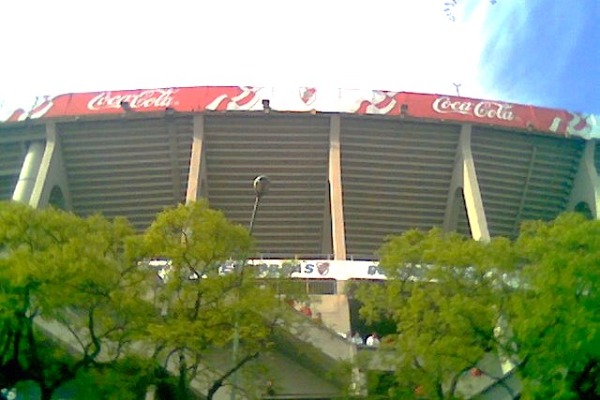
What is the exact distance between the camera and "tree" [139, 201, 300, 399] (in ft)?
51.8

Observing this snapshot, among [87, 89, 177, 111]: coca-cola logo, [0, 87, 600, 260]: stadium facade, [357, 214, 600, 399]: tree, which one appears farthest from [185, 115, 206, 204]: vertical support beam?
[357, 214, 600, 399]: tree

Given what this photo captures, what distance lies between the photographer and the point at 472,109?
125ft

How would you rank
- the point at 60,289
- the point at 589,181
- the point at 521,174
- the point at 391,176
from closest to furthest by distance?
the point at 60,289 → the point at 589,181 → the point at 391,176 → the point at 521,174

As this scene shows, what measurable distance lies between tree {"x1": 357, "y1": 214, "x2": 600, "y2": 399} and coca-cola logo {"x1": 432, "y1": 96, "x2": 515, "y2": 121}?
20242 millimetres

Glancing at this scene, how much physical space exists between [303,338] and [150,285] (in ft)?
18.9

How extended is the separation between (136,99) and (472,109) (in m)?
17.3

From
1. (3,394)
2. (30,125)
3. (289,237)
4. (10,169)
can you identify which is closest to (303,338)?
(3,394)

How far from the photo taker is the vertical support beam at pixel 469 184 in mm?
36750

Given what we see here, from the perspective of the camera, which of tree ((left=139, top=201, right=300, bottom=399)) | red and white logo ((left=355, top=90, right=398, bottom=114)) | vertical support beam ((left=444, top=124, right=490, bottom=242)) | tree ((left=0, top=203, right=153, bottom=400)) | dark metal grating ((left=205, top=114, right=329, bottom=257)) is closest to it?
tree ((left=0, top=203, right=153, bottom=400))

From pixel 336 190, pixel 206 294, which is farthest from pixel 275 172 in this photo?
pixel 206 294

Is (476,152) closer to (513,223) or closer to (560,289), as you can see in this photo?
(513,223)

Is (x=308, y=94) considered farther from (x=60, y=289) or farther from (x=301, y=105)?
(x=60, y=289)

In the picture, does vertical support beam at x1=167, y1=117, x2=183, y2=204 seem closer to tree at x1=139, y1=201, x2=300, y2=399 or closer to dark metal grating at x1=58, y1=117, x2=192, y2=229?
dark metal grating at x1=58, y1=117, x2=192, y2=229

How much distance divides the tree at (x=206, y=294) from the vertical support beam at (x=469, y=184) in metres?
21.5
